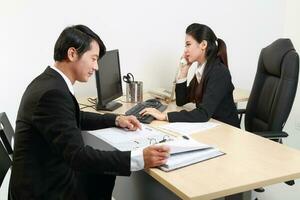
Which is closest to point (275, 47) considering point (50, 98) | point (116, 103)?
point (116, 103)

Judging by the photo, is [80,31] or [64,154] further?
[80,31]

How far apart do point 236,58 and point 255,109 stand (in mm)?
1019

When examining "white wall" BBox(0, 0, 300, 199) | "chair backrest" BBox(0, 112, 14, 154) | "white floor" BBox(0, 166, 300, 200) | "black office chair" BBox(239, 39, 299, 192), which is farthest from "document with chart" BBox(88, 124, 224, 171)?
"white floor" BBox(0, 166, 300, 200)

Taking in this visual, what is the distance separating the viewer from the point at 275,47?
219cm

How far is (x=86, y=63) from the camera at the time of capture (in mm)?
1392

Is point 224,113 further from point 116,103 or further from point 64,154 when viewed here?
point 64,154

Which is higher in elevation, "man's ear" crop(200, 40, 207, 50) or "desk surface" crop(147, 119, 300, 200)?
"man's ear" crop(200, 40, 207, 50)

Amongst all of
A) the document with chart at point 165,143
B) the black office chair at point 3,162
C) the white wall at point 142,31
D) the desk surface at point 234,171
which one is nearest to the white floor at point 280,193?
the white wall at point 142,31

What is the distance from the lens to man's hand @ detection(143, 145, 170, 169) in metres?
1.29

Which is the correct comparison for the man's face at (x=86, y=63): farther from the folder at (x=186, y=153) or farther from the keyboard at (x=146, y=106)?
the keyboard at (x=146, y=106)

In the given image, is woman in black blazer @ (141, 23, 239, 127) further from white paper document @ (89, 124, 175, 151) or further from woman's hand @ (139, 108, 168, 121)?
white paper document @ (89, 124, 175, 151)

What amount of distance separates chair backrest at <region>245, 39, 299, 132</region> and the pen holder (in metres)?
0.72

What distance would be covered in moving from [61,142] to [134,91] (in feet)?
4.23

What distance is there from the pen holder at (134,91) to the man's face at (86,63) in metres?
1.03
